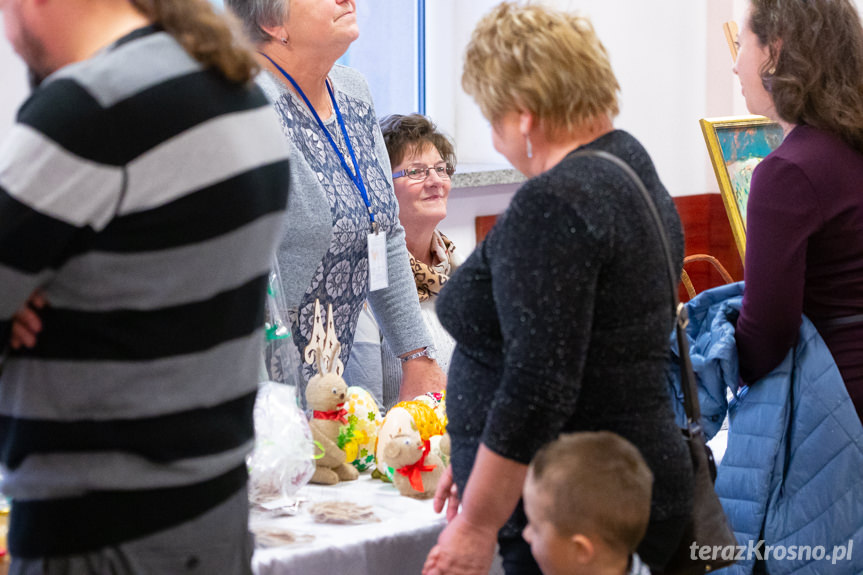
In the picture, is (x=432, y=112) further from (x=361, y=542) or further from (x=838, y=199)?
(x=361, y=542)

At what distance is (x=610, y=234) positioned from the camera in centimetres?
108

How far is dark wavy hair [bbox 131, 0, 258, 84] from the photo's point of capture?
93 cm

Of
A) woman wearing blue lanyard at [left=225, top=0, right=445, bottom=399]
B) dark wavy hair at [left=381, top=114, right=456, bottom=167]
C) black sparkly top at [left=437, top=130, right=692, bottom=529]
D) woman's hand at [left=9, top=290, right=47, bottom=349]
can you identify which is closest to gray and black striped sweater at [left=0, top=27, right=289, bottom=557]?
woman's hand at [left=9, top=290, right=47, bottom=349]

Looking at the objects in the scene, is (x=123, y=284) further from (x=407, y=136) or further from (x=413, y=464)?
(x=407, y=136)

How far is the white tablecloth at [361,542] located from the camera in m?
1.39

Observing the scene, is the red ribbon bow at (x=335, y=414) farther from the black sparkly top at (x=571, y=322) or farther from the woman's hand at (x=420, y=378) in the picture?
the black sparkly top at (x=571, y=322)

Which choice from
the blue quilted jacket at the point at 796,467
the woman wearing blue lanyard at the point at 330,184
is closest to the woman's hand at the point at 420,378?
the woman wearing blue lanyard at the point at 330,184

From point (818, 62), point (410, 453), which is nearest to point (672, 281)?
point (410, 453)

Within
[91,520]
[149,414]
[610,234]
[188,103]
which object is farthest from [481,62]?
[91,520]

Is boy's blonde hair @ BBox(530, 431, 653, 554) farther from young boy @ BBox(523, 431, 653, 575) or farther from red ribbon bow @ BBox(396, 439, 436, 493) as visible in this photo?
red ribbon bow @ BBox(396, 439, 436, 493)

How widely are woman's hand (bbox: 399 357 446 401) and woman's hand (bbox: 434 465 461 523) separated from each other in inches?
28.2

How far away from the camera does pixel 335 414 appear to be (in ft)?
5.70

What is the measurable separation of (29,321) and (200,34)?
333 mm

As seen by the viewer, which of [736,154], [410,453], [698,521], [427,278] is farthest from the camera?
[736,154]
